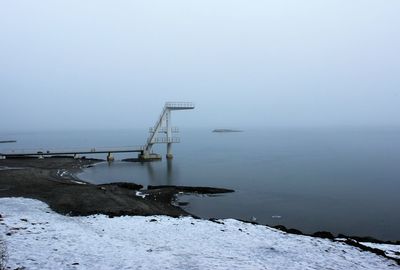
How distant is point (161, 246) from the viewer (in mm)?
11812

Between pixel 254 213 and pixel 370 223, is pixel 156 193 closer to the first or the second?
pixel 254 213

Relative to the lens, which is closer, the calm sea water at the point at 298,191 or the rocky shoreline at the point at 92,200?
the rocky shoreline at the point at 92,200

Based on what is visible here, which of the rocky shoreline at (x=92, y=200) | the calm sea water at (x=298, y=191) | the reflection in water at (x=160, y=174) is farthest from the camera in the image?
the reflection in water at (x=160, y=174)

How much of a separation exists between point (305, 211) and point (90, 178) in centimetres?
2314

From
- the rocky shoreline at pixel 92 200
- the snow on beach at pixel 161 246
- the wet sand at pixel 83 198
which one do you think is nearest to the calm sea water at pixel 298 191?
the rocky shoreline at pixel 92 200

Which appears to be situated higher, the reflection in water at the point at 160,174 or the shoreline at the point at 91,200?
the shoreline at the point at 91,200

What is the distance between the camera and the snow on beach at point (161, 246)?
994 cm

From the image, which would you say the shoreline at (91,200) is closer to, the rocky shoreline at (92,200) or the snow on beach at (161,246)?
the rocky shoreline at (92,200)

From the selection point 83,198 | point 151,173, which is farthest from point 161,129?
point 83,198

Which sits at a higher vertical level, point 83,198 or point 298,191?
point 83,198

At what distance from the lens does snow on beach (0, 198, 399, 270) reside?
9.94m

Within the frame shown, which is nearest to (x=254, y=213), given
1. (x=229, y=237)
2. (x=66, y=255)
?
(x=229, y=237)

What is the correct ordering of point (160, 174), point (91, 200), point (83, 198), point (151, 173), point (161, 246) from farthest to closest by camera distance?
1. point (151, 173)
2. point (160, 174)
3. point (83, 198)
4. point (91, 200)
5. point (161, 246)

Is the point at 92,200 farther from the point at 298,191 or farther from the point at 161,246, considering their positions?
the point at 298,191
